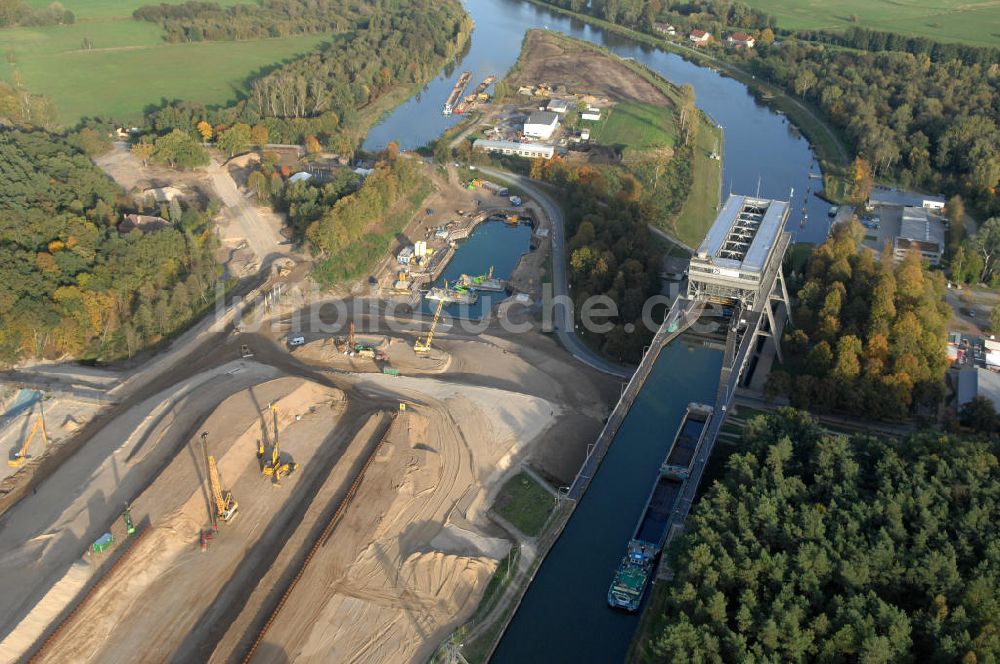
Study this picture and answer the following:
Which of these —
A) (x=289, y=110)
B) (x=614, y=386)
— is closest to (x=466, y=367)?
(x=614, y=386)

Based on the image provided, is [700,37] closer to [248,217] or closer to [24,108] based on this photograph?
[248,217]

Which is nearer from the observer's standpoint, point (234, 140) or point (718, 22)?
point (234, 140)

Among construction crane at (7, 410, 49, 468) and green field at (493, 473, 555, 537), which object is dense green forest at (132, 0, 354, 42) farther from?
green field at (493, 473, 555, 537)

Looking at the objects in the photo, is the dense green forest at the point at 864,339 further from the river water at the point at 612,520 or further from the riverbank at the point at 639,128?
the riverbank at the point at 639,128

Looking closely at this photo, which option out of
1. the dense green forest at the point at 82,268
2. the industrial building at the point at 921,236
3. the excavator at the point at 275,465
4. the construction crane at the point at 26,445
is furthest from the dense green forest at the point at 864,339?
the construction crane at the point at 26,445

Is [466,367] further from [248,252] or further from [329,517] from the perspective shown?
[248,252]

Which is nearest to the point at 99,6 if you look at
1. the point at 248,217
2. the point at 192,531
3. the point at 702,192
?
the point at 248,217
